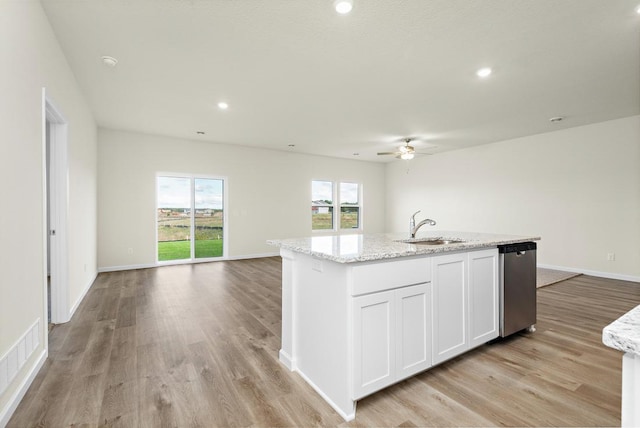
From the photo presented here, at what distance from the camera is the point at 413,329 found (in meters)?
1.93

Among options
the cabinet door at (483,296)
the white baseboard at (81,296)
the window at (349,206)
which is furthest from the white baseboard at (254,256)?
the cabinet door at (483,296)

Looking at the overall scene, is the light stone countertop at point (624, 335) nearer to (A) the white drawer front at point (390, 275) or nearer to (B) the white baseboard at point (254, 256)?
(A) the white drawer front at point (390, 275)

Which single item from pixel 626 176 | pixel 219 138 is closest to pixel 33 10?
pixel 219 138

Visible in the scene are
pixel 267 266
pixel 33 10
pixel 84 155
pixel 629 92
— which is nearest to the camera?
pixel 33 10

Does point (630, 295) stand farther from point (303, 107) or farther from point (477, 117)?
point (303, 107)

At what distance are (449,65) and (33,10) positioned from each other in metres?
3.46

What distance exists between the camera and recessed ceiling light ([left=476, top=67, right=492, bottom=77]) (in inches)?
124

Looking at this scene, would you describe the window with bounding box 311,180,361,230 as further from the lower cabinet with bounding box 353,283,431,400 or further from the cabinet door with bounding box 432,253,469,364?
the lower cabinet with bounding box 353,283,431,400

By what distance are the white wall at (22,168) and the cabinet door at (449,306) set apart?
2551 millimetres

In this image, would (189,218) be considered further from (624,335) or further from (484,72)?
(624,335)

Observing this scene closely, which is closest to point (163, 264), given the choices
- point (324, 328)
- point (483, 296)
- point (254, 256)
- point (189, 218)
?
point (189, 218)

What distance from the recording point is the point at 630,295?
3992mm

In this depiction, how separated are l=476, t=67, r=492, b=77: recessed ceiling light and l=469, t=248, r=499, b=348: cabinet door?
6.36 ft

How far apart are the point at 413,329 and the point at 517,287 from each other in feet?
4.45
